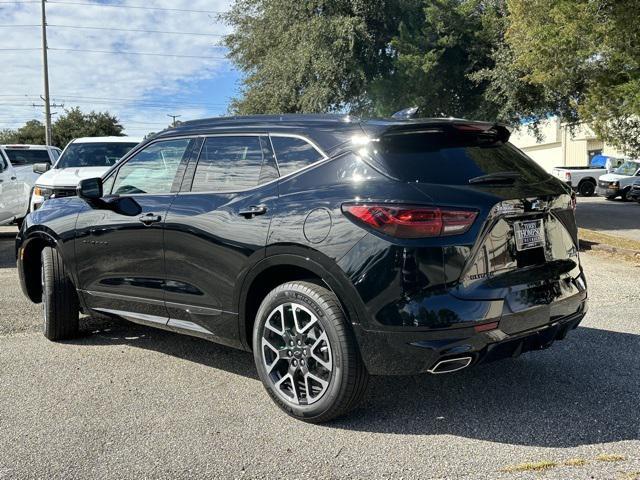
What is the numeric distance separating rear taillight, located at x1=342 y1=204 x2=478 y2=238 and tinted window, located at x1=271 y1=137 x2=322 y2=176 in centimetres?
66

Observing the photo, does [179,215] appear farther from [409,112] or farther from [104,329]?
[104,329]

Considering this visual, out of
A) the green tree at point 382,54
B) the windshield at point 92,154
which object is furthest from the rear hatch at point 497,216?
the green tree at point 382,54

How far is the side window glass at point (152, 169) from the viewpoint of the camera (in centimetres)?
461

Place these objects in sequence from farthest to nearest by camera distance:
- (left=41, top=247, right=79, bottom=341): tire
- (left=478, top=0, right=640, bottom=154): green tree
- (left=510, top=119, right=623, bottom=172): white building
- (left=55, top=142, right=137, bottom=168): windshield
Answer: (left=510, top=119, right=623, bottom=172): white building < (left=55, top=142, right=137, bottom=168): windshield < (left=478, top=0, right=640, bottom=154): green tree < (left=41, top=247, right=79, bottom=341): tire

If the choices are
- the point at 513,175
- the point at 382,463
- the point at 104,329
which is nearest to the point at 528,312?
the point at 513,175

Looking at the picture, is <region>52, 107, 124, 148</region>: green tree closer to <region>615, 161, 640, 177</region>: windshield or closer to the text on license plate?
<region>615, 161, 640, 177</region>: windshield

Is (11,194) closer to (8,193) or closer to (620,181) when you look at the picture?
(8,193)

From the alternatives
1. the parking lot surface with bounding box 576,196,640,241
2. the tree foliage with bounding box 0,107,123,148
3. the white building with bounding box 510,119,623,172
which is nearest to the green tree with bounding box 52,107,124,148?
the tree foliage with bounding box 0,107,123,148

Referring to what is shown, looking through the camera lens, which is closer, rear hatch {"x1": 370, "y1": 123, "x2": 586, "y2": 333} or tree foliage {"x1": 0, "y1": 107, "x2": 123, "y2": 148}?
rear hatch {"x1": 370, "y1": 123, "x2": 586, "y2": 333}

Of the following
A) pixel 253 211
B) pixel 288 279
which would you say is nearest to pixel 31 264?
pixel 253 211

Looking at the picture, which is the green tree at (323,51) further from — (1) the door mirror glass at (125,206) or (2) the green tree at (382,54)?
(1) the door mirror glass at (125,206)

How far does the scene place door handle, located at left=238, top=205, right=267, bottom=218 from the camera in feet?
12.6

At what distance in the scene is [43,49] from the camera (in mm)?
35625

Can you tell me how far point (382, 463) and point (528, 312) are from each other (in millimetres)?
1174
